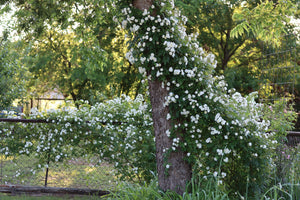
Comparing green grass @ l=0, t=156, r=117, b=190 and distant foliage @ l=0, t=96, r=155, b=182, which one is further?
green grass @ l=0, t=156, r=117, b=190

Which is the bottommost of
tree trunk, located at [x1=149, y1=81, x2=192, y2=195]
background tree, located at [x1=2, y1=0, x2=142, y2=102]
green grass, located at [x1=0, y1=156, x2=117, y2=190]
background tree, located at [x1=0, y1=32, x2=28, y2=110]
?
green grass, located at [x1=0, y1=156, x2=117, y2=190]

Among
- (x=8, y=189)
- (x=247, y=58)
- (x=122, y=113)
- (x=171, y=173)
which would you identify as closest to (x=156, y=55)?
(x=171, y=173)

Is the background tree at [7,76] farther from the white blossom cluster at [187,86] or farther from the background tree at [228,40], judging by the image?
the background tree at [228,40]

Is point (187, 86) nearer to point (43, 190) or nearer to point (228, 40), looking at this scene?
point (43, 190)

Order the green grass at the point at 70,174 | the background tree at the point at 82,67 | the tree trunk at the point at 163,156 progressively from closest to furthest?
the tree trunk at the point at 163,156, the green grass at the point at 70,174, the background tree at the point at 82,67

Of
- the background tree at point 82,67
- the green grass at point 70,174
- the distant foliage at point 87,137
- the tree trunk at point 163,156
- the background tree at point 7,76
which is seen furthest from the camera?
the background tree at point 82,67

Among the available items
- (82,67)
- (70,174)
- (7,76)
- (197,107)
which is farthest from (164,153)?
(82,67)

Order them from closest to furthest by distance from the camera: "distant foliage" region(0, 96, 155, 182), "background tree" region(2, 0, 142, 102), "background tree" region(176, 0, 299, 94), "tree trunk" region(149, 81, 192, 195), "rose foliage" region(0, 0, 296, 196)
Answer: "rose foliage" region(0, 0, 296, 196) → "tree trunk" region(149, 81, 192, 195) → "distant foliage" region(0, 96, 155, 182) → "background tree" region(2, 0, 142, 102) → "background tree" region(176, 0, 299, 94)

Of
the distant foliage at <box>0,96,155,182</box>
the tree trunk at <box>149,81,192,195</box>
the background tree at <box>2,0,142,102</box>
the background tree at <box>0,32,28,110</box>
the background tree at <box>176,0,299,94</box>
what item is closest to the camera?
the tree trunk at <box>149,81,192,195</box>

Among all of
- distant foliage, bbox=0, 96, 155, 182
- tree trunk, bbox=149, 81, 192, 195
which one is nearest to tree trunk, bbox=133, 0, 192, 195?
tree trunk, bbox=149, 81, 192, 195

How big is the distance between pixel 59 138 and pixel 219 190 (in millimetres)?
3190

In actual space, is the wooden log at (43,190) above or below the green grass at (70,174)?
below

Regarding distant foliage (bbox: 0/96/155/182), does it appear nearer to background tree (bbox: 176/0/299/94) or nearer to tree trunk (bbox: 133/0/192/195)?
tree trunk (bbox: 133/0/192/195)

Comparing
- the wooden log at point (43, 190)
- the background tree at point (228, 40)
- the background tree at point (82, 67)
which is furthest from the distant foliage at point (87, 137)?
the background tree at point (228, 40)
